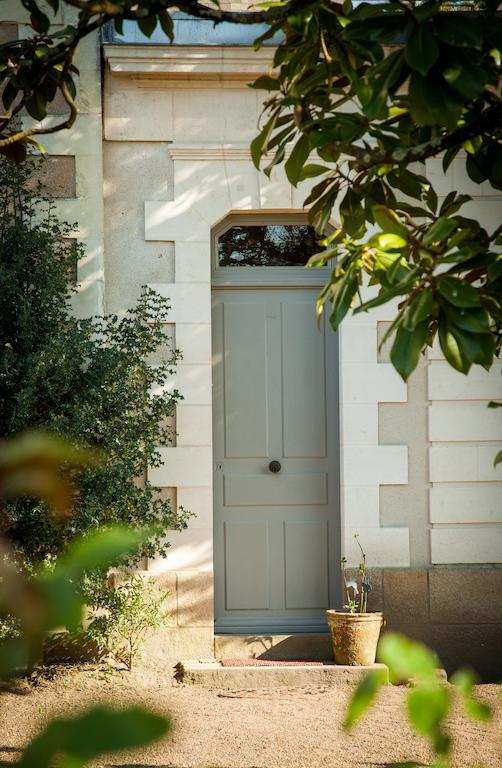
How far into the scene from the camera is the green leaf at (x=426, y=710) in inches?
17.1

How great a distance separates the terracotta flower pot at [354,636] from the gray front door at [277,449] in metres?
0.60

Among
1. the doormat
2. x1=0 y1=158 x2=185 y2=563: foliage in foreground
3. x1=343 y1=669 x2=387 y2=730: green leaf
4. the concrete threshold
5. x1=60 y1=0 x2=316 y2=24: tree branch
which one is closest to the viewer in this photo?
x1=343 y1=669 x2=387 y2=730: green leaf

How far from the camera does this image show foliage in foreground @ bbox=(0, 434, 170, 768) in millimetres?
345

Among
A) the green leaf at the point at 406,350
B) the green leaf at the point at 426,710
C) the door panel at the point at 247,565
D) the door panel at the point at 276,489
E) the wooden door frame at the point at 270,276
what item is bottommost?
the door panel at the point at 247,565

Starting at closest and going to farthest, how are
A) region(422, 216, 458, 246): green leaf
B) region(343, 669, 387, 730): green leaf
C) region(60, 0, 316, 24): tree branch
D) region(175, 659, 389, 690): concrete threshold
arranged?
region(343, 669, 387, 730): green leaf
region(422, 216, 458, 246): green leaf
region(60, 0, 316, 24): tree branch
region(175, 659, 389, 690): concrete threshold

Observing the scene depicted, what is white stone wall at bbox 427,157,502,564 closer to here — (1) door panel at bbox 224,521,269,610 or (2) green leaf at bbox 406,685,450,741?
(1) door panel at bbox 224,521,269,610

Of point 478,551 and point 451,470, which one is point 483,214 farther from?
point 478,551

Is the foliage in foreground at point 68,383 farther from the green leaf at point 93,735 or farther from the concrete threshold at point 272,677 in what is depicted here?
the green leaf at point 93,735

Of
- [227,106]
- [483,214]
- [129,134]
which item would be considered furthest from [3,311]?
[483,214]

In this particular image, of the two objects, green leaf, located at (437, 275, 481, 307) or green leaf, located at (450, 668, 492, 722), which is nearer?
green leaf, located at (450, 668, 492, 722)

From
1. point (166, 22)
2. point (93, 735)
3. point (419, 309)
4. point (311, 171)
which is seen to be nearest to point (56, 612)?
point (93, 735)

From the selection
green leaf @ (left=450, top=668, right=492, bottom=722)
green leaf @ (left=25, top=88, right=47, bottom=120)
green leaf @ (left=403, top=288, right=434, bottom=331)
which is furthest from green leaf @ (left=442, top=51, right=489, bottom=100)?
green leaf @ (left=25, top=88, right=47, bottom=120)

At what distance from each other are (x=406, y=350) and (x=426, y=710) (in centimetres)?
132

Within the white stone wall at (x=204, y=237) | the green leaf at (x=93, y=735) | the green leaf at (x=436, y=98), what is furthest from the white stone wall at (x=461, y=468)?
the green leaf at (x=93, y=735)
